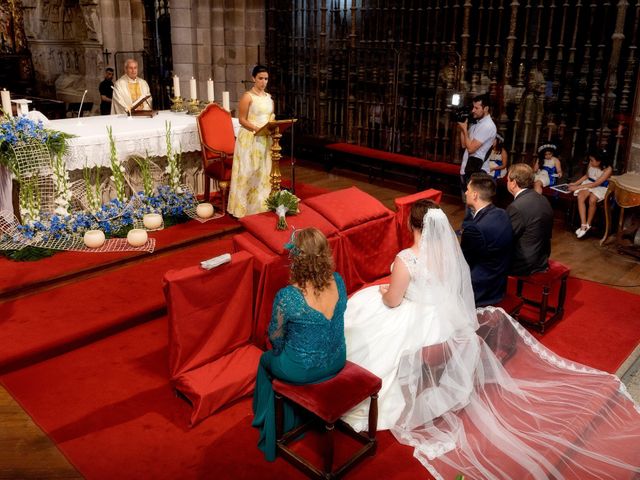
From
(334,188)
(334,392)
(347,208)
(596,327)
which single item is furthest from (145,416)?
(334,188)

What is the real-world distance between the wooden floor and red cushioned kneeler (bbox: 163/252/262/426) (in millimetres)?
781

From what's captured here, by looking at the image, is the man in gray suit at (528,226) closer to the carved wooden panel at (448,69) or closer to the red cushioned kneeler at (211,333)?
the red cushioned kneeler at (211,333)

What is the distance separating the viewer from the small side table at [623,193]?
621cm

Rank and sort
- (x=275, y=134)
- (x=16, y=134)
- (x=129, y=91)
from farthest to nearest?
(x=129, y=91), (x=275, y=134), (x=16, y=134)

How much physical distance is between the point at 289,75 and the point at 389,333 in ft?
27.3

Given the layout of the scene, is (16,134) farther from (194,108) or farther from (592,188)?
(592,188)

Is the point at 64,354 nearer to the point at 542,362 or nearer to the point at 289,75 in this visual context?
the point at 542,362

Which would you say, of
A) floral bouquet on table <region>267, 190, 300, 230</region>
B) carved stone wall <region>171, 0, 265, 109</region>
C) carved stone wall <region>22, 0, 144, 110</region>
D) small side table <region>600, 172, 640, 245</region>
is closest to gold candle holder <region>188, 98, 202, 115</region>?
carved stone wall <region>171, 0, 265, 109</region>

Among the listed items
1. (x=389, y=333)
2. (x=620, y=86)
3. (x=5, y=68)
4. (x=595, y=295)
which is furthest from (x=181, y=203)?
(x=5, y=68)

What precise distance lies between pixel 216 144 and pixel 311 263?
4.36m

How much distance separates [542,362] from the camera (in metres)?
4.23

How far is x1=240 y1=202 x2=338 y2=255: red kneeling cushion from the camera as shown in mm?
4430

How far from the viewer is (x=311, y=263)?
3154 millimetres

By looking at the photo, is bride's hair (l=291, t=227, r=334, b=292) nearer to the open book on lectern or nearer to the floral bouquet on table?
the floral bouquet on table
